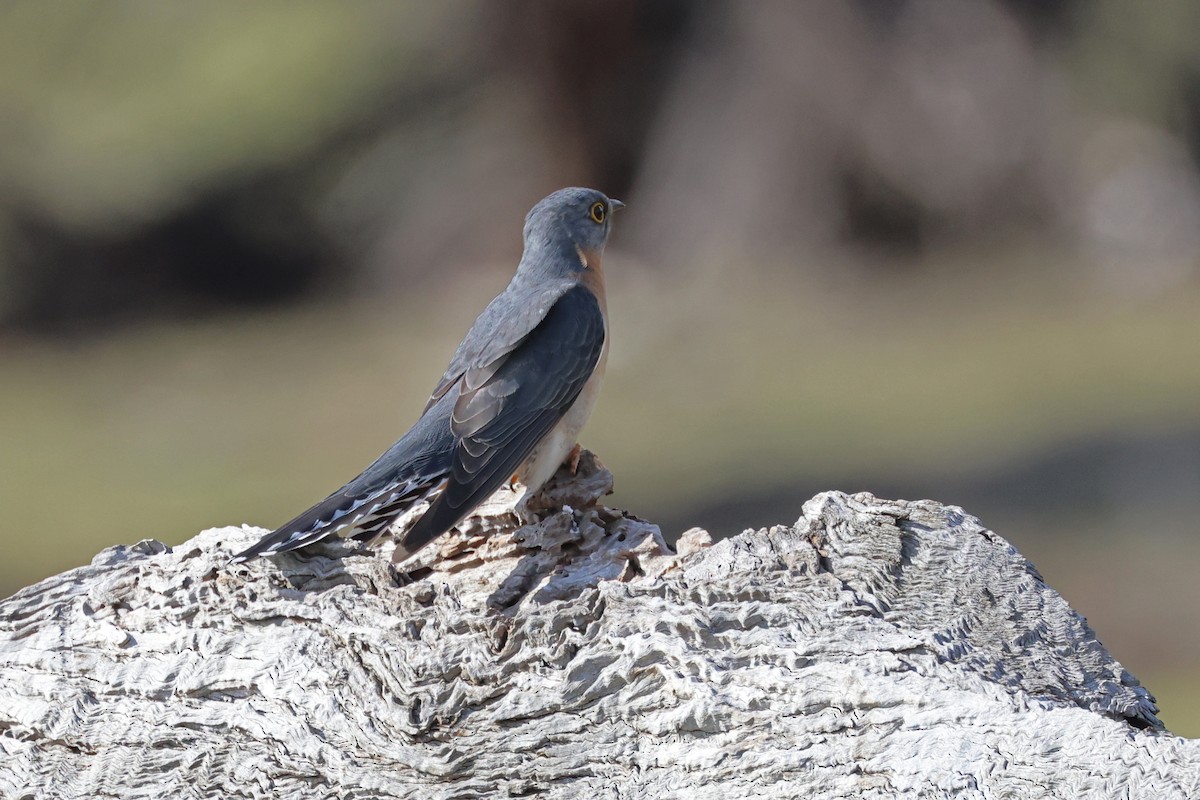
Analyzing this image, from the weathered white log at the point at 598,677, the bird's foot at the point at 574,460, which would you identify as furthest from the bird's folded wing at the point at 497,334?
the weathered white log at the point at 598,677

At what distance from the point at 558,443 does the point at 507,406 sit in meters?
0.26

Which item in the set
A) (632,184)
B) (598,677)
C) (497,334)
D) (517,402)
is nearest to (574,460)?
(517,402)

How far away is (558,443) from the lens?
12.7 ft

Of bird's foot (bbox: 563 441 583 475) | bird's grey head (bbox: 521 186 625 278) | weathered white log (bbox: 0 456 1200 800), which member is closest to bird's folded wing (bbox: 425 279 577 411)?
bird's grey head (bbox: 521 186 625 278)

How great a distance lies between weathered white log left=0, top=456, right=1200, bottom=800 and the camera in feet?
8.09

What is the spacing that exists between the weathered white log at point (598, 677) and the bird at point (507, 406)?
0.54 ft

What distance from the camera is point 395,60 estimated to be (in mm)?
10469

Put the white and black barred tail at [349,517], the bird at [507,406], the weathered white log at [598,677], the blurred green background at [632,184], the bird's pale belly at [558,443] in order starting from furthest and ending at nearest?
1. the blurred green background at [632,184]
2. the bird's pale belly at [558,443]
3. the bird at [507,406]
4. the white and black barred tail at [349,517]
5. the weathered white log at [598,677]

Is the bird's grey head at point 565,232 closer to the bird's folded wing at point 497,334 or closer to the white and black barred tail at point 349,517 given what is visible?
the bird's folded wing at point 497,334

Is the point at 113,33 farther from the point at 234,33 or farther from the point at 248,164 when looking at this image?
the point at 248,164

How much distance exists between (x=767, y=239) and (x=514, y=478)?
21.7ft

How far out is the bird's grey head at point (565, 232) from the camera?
14.4ft

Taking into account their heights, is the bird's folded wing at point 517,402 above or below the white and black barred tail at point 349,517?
above

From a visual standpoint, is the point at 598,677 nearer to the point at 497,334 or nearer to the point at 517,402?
the point at 517,402
